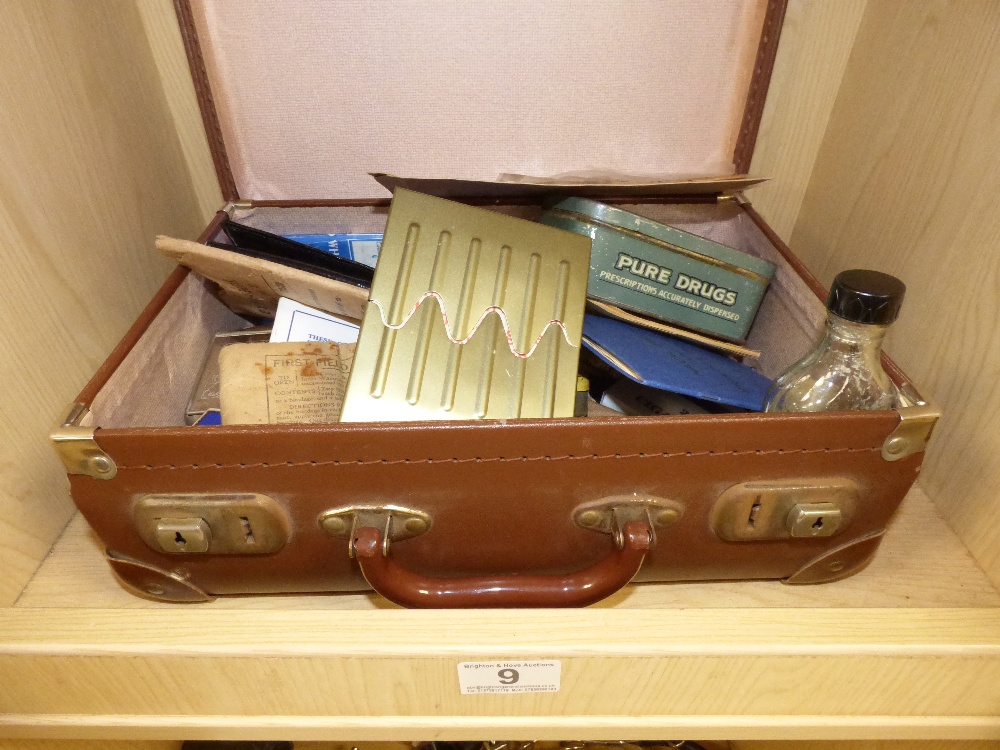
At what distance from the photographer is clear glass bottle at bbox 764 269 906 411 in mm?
414

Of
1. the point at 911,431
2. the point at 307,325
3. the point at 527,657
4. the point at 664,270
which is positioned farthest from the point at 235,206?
the point at 911,431

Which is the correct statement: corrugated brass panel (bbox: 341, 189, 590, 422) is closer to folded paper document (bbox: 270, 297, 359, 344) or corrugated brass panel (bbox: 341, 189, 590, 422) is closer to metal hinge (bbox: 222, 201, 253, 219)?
folded paper document (bbox: 270, 297, 359, 344)

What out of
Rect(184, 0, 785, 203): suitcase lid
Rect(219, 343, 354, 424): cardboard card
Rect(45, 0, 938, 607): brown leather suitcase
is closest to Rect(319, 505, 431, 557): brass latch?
Rect(45, 0, 938, 607): brown leather suitcase

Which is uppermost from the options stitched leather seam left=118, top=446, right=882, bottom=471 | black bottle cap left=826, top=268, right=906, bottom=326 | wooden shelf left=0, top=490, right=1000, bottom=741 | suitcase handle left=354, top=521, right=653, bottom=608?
black bottle cap left=826, top=268, right=906, bottom=326

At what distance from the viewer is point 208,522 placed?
1.40ft

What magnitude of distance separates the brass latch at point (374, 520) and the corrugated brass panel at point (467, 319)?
0.23ft

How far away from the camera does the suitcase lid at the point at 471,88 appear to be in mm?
666

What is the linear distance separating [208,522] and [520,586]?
21 centimetres

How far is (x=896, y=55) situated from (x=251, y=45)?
0.63 metres

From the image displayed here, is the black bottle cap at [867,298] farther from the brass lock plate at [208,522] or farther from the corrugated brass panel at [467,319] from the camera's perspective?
the brass lock plate at [208,522]

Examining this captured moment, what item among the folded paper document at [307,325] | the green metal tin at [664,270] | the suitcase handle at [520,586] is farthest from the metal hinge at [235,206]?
the suitcase handle at [520,586]

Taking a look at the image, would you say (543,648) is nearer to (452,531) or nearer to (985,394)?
(452,531)

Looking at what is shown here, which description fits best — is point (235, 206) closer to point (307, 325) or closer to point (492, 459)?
point (307, 325)

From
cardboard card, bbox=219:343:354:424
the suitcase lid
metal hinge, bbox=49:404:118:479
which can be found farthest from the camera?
the suitcase lid
